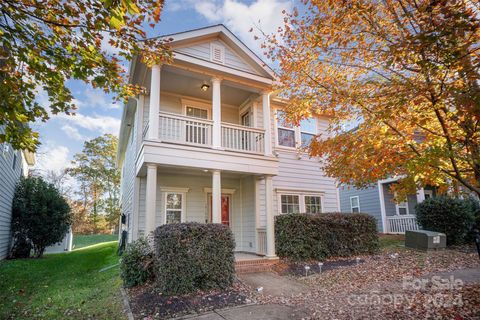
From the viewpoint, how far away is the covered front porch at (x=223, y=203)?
29.7 ft

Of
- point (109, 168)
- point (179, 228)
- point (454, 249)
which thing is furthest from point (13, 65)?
point (109, 168)

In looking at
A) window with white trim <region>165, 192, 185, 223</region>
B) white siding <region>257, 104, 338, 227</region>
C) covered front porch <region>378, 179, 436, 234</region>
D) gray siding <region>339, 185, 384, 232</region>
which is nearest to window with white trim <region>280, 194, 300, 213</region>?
white siding <region>257, 104, 338, 227</region>

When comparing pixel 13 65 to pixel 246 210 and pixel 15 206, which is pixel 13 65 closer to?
pixel 246 210

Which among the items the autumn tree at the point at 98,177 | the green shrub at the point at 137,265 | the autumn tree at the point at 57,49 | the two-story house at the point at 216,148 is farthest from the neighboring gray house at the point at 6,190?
the autumn tree at the point at 98,177

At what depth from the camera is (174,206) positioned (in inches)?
383

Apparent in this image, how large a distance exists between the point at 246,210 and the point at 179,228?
16.3 feet

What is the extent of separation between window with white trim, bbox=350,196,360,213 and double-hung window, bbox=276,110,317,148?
9.18 m

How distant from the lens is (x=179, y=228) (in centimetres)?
607

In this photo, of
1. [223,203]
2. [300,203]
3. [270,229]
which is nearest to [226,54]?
[223,203]

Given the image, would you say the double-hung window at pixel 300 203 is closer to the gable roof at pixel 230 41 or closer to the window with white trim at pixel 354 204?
the gable roof at pixel 230 41

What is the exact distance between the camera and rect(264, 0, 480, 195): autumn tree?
12.1 feet

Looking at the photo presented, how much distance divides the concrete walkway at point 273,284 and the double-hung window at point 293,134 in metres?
5.47

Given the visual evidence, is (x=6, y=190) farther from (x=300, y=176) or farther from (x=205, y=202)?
(x=300, y=176)

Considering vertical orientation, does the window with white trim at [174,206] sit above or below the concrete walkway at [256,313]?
above
